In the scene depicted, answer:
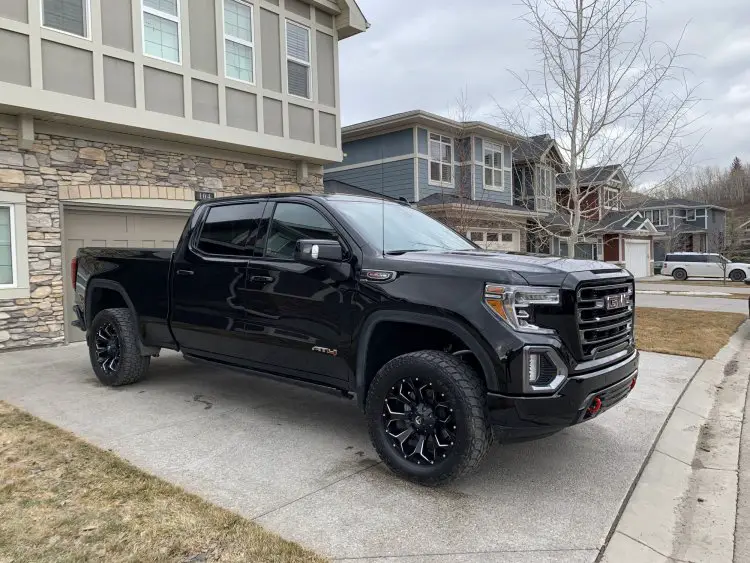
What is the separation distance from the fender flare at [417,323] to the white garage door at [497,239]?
15008mm

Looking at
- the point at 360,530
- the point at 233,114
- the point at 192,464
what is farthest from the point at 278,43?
the point at 360,530

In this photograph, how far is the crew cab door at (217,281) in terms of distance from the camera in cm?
482

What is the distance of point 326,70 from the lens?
12.8 m

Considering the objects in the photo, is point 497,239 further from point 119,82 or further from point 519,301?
point 519,301

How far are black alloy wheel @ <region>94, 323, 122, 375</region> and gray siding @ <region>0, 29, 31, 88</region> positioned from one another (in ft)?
14.4

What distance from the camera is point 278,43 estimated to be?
11.9m

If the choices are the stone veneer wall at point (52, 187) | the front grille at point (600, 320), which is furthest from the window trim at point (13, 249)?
the front grille at point (600, 320)

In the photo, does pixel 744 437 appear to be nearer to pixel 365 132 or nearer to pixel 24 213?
pixel 24 213

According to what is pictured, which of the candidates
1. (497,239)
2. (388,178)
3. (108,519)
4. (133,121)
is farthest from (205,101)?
(497,239)

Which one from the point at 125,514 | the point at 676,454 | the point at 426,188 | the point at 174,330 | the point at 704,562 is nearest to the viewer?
the point at 704,562

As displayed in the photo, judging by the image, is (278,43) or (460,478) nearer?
(460,478)

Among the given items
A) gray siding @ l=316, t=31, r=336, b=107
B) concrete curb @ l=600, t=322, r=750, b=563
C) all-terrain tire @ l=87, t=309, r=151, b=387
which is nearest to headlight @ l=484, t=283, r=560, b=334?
concrete curb @ l=600, t=322, r=750, b=563

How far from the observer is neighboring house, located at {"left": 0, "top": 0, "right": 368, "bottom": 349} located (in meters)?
8.32

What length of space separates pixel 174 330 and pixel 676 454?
4557mm
